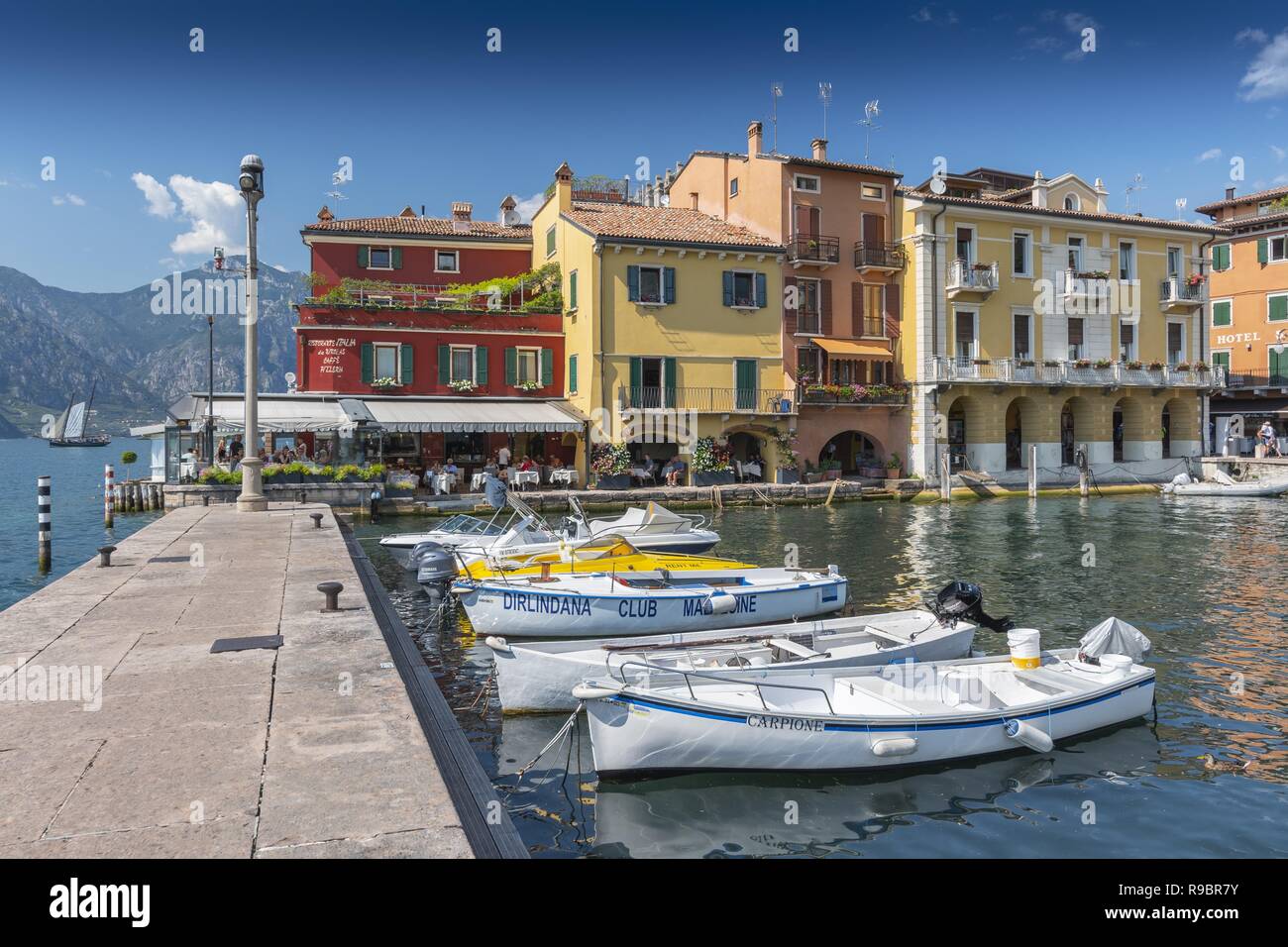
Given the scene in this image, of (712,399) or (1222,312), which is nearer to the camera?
(712,399)

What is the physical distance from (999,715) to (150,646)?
865 centimetres

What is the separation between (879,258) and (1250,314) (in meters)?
25.5

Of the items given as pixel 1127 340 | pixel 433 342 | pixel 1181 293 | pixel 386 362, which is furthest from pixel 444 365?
pixel 1181 293

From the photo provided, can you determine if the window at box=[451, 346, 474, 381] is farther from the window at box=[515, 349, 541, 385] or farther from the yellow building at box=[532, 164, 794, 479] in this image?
the yellow building at box=[532, 164, 794, 479]

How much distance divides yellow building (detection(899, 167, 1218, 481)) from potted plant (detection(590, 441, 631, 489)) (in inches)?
579

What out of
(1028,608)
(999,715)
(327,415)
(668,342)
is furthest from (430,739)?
(668,342)

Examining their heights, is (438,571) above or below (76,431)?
below

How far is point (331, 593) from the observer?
36.3ft

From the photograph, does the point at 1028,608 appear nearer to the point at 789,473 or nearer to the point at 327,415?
the point at 789,473

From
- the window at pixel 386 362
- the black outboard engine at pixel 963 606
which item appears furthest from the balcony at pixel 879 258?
the black outboard engine at pixel 963 606

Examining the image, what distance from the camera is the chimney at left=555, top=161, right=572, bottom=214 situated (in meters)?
40.2

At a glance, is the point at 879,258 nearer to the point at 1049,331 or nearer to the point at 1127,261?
the point at 1049,331

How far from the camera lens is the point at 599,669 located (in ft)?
34.6

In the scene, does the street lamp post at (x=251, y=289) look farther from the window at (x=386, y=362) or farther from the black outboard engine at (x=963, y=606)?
the black outboard engine at (x=963, y=606)
